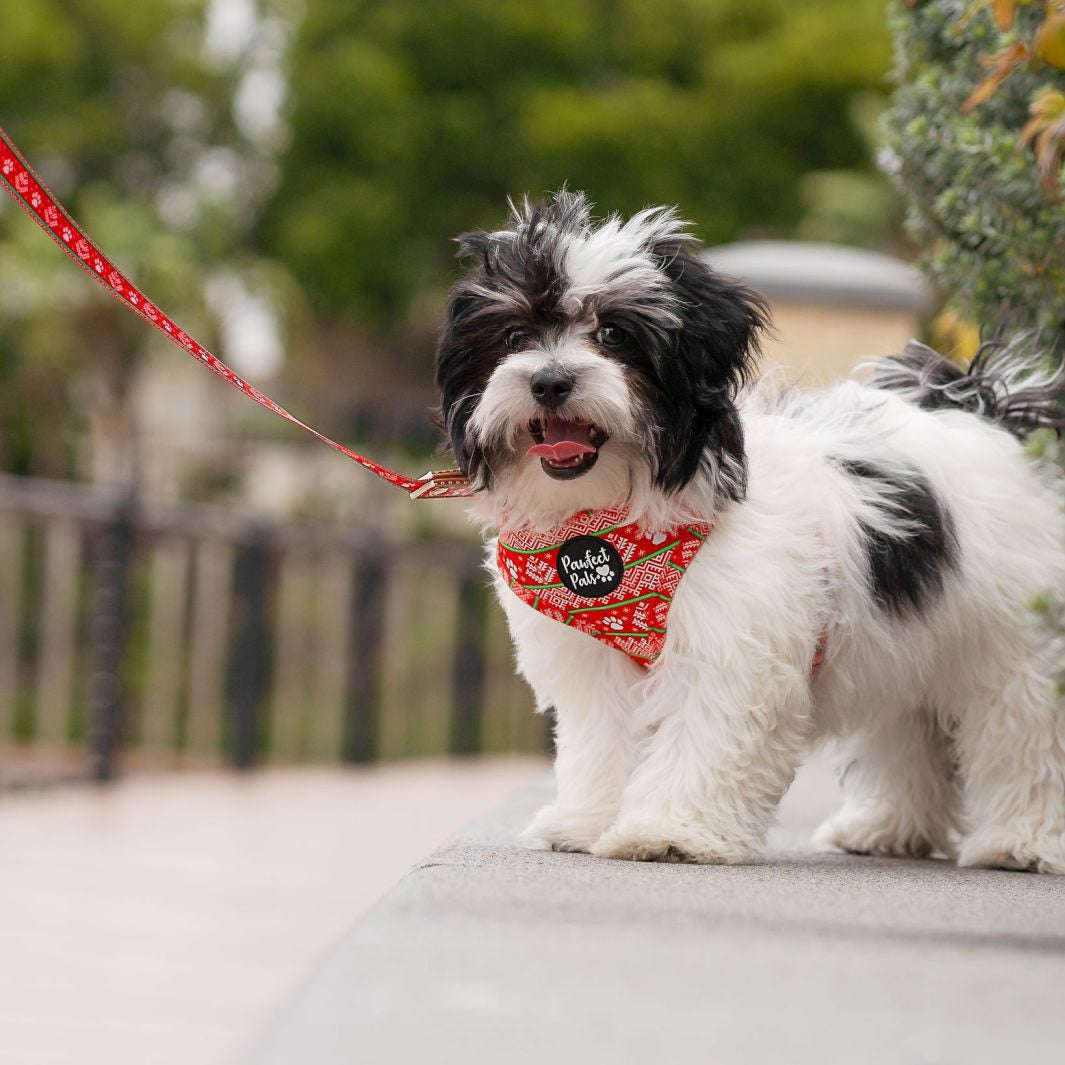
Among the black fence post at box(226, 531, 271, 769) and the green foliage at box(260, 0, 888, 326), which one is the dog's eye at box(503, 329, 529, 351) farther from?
the green foliage at box(260, 0, 888, 326)

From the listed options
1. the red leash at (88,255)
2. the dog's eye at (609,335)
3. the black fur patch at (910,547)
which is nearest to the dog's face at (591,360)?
the dog's eye at (609,335)

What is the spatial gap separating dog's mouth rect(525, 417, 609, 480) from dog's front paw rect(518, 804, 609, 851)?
0.75 meters

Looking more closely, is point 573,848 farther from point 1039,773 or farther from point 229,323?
point 229,323

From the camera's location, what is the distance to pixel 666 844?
138 inches

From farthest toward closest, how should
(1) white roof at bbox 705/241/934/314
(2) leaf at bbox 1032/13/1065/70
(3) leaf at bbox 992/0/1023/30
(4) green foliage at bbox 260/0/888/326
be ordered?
(4) green foliage at bbox 260/0/888/326, (1) white roof at bbox 705/241/934/314, (3) leaf at bbox 992/0/1023/30, (2) leaf at bbox 1032/13/1065/70

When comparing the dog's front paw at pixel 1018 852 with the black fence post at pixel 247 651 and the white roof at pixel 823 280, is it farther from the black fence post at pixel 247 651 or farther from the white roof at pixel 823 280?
the black fence post at pixel 247 651

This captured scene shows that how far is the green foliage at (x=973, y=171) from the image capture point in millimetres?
4332

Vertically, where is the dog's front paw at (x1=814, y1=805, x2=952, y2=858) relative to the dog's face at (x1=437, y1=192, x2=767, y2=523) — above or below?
below

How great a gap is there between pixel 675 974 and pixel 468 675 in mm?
11908

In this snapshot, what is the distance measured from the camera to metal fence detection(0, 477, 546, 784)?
10211 mm

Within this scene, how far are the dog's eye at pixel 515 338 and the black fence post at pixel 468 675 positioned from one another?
35.3ft

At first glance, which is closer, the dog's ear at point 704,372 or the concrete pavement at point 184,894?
the dog's ear at point 704,372

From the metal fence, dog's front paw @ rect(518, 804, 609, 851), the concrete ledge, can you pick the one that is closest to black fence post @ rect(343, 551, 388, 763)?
the metal fence

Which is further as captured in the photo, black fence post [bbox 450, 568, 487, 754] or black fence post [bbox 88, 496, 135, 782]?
black fence post [bbox 450, 568, 487, 754]
